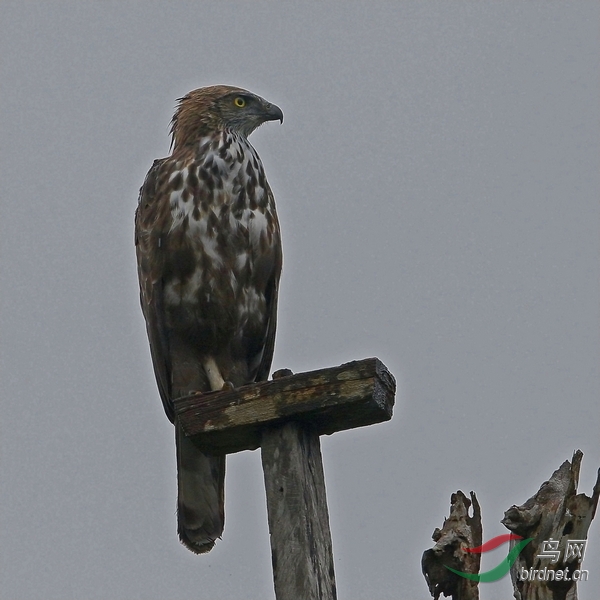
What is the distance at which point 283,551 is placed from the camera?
14.5 feet

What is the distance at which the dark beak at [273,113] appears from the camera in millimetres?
7797

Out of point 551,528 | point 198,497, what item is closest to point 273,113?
point 198,497

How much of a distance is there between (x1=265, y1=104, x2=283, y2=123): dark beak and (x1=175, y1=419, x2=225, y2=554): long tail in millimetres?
2443

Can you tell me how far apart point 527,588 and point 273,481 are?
1.02 metres

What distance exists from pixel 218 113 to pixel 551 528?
398 centimetres

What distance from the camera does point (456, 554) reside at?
4.31 meters

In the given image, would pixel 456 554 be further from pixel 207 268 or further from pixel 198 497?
pixel 207 268

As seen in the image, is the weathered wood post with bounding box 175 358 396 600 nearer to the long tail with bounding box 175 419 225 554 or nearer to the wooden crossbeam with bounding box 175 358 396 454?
the wooden crossbeam with bounding box 175 358 396 454

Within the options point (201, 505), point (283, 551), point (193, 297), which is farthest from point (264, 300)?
point (283, 551)

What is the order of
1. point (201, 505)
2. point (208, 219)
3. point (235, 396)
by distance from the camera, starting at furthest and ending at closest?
point (208, 219) < point (201, 505) < point (235, 396)

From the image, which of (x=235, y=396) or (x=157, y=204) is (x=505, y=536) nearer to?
(x=235, y=396)

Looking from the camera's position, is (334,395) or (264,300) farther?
(264,300)

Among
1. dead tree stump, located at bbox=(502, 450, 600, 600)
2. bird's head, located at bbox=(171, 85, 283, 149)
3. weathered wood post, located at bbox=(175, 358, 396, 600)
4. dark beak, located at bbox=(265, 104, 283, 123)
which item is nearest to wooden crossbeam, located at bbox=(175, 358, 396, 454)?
weathered wood post, located at bbox=(175, 358, 396, 600)

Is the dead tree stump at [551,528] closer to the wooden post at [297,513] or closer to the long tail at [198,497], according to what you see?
the wooden post at [297,513]
